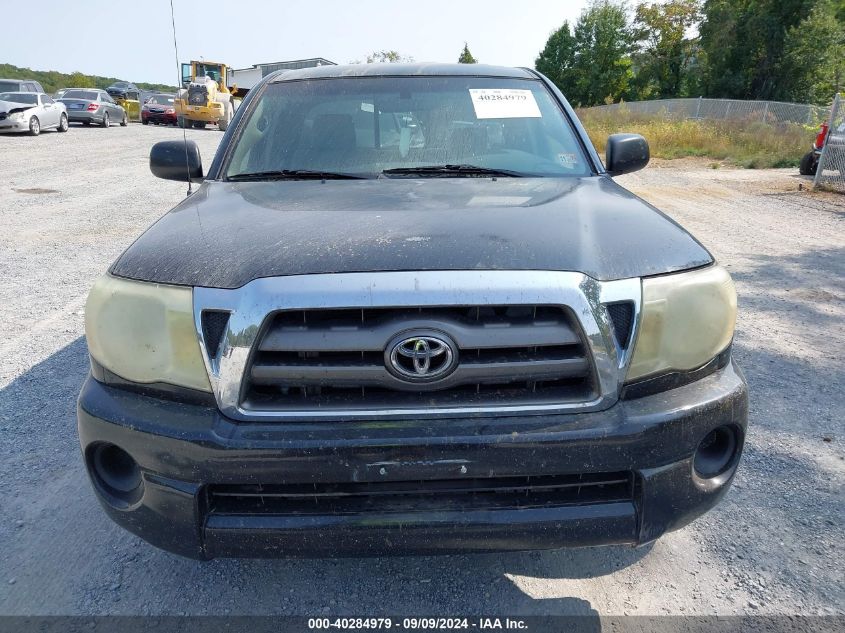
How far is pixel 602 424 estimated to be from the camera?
168 cm

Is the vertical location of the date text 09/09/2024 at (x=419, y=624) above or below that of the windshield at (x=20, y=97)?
below

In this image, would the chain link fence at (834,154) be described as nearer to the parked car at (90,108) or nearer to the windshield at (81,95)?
the parked car at (90,108)

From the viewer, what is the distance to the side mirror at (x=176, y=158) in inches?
121

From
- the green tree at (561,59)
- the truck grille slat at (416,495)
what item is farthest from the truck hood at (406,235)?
the green tree at (561,59)

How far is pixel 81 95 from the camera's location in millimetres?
26906

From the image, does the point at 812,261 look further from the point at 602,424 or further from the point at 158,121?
the point at 158,121

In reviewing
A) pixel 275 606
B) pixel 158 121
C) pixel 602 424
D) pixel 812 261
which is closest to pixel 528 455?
pixel 602 424

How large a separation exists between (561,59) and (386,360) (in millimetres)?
67556

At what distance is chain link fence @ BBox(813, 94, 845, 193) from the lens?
1197 centimetres

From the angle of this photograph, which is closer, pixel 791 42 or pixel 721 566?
pixel 721 566

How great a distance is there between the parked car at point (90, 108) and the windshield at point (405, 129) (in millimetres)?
27444

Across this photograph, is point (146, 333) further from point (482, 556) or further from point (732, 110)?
point (732, 110)

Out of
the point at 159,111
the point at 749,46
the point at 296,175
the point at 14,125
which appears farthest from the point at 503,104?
the point at 749,46

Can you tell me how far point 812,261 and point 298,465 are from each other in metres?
6.96
